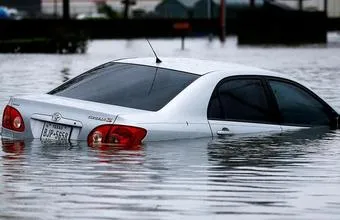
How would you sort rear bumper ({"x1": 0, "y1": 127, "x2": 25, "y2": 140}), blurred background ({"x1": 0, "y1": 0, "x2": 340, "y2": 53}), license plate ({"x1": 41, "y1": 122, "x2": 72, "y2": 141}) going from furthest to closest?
blurred background ({"x1": 0, "y1": 0, "x2": 340, "y2": 53}) < rear bumper ({"x1": 0, "y1": 127, "x2": 25, "y2": 140}) < license plate ({"x1": 41, "y1": 122, "x2": 72, "y2": 141})

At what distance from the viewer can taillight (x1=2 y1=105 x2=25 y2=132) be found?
502 inches

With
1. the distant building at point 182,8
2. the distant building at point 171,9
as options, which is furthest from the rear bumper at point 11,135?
the distant building at point 171,9

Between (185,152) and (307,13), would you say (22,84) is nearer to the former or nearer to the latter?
(185,152)

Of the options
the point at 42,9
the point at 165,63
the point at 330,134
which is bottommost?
the point at 42,9

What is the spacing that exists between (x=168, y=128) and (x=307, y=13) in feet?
189

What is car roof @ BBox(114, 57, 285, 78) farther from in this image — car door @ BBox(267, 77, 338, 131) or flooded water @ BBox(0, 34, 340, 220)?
flooded water @ BBox(0, 34, 340, 220)

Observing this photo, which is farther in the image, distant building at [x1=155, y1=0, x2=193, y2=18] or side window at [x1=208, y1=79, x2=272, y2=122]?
distant building at [x1=155, y1=0, x2=193, y2=18]

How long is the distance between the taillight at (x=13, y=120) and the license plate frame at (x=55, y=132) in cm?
27

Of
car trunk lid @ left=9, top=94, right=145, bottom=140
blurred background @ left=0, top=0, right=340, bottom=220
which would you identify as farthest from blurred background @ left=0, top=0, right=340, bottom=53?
car trunk lid @ left=9, top=94, right=145, bottom=140

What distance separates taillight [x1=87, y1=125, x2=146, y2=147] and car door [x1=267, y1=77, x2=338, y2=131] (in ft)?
6.65

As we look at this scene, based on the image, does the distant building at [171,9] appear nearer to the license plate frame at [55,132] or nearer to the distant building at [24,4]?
the distant building at [24,4]

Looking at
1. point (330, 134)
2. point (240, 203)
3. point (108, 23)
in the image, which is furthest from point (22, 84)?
point (108, 23)

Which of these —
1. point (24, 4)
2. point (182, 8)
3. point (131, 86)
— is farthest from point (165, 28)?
point (131, 86)

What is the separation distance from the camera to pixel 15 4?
11856cm
